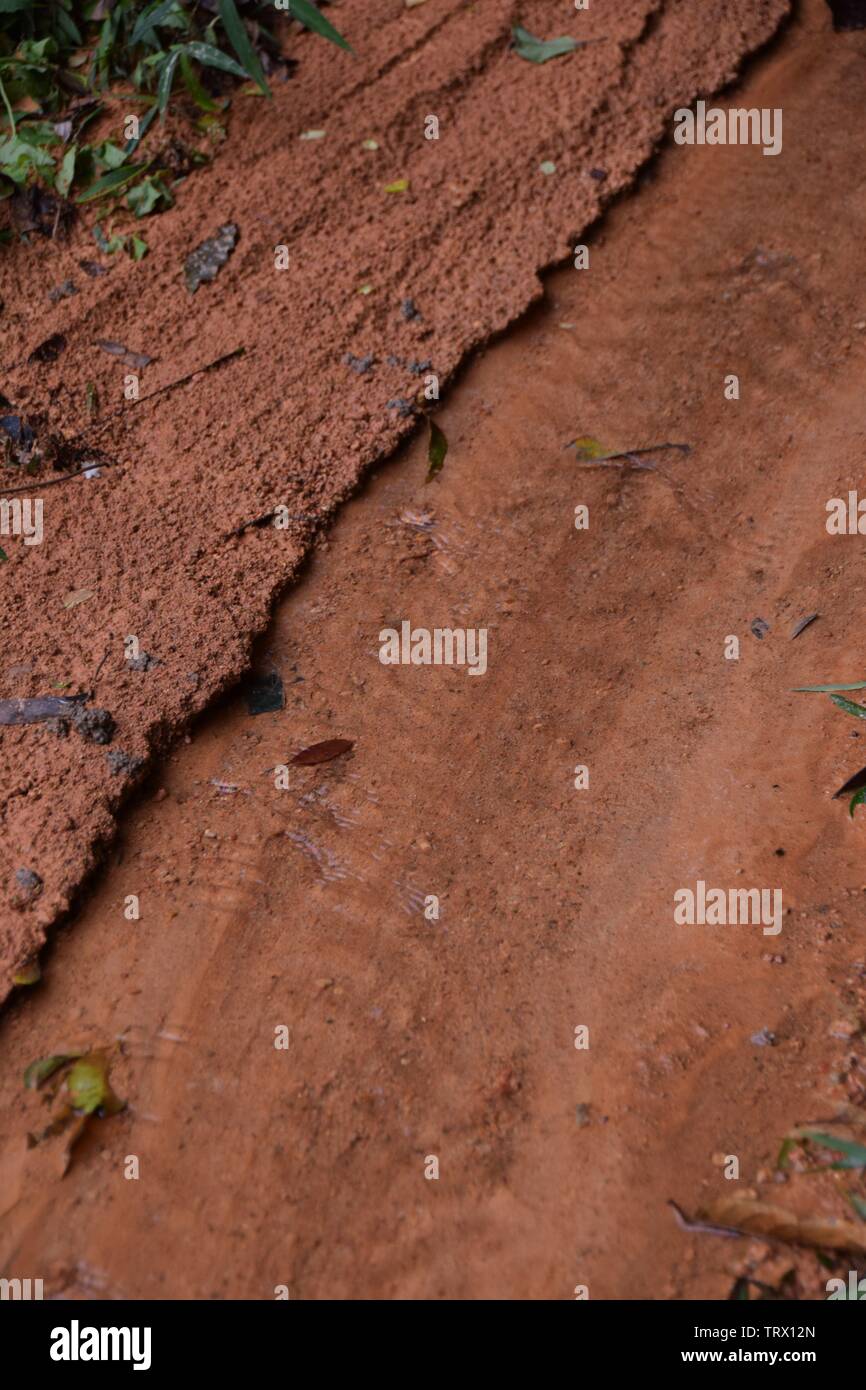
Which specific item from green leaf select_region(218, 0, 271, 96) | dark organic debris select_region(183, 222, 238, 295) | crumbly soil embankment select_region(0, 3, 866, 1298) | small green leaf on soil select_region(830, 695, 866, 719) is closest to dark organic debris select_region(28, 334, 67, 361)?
dark organic debris select_region(183, 222, 238, 295)

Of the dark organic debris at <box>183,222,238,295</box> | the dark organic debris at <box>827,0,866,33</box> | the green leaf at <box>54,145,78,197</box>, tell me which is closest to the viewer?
the dark organic debris at <box>183,222,238,295</box>

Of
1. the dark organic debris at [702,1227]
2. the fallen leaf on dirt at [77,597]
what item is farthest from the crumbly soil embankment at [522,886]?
the fallen leaf on dirt at [77,597]

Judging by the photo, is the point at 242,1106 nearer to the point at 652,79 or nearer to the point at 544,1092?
the point at 544,1092

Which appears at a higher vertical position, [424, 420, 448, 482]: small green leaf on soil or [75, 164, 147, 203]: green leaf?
[75, 164, 147, 203]: green leaf

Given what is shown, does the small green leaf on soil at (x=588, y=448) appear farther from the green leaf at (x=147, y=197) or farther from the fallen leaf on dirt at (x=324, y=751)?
the green leaf at (x=147, y=197)

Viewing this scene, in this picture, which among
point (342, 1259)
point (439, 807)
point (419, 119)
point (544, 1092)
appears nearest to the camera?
point (342, 1259)

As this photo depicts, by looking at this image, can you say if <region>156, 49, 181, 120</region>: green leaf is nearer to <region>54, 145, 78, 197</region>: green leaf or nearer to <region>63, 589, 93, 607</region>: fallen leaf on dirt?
<region>54, 145, 78, 197</region>: green leaf

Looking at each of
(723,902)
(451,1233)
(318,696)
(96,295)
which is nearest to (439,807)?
(318,696)
